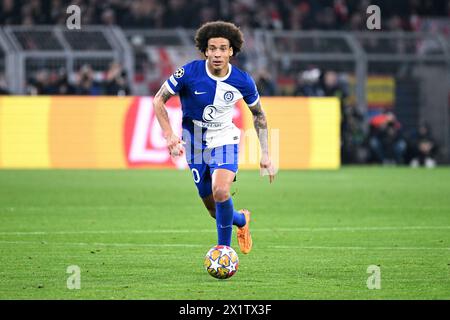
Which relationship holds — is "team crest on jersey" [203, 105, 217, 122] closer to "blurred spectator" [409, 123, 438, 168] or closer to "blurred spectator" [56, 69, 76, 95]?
"blurred spectator" [56, 69, 76, 95]

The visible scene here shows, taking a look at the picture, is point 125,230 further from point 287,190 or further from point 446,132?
point 446,132

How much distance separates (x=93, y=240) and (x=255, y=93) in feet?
9.92

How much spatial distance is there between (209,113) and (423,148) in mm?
18840

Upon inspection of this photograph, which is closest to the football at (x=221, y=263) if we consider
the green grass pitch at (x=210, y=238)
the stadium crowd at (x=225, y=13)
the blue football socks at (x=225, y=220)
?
the green grass pitch at (x=210, y=238)

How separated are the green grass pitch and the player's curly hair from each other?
77.0 inches

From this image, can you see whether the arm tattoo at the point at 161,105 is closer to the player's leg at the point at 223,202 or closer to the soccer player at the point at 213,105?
the soccer player at the point at 213,105

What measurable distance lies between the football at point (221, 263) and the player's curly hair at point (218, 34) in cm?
182

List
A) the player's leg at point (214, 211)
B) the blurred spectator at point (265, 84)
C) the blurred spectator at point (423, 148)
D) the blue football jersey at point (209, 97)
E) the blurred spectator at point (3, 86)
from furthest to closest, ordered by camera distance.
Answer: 1. the blurred spectator at point (423, 148)
2. the blurred spectator at point (265, 84)
3. the blurred spectator at point (3, 86)
4. the player's leg at point (214, 211)
5. the blue football jersey at point (209, 97)

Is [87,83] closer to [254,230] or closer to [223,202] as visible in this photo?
[254,230]

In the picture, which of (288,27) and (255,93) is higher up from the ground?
(288,27)

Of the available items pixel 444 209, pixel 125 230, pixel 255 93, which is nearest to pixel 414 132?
pixel 444 209

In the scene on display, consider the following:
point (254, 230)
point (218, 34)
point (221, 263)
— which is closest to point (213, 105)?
point (218, 34)

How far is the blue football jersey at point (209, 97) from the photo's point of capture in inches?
400

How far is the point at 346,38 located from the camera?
27.5 meters
